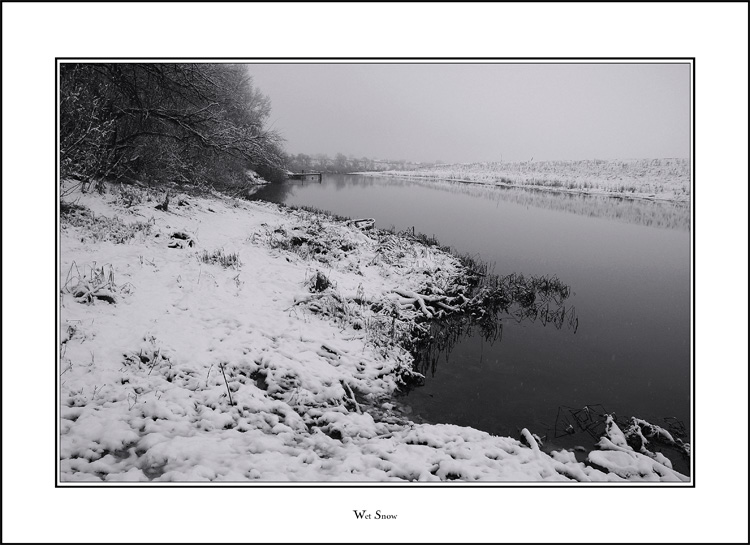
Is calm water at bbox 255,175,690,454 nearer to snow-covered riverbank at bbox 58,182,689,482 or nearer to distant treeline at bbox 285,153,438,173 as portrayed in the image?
snow-covered riverbank at bbox 58,182,689,482

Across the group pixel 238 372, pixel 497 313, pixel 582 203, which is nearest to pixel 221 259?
pixel 238 372

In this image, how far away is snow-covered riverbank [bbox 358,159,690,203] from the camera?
28.7 ft

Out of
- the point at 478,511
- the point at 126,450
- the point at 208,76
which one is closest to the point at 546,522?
the point at 478,511

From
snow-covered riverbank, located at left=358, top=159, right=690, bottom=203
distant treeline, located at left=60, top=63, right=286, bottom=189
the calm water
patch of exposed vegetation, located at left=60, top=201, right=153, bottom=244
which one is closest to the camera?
distant treeline, located at left=60, top=63, right=286, bottom=189

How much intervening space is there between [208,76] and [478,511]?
7.62m

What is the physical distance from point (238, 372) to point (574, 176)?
38.1ft

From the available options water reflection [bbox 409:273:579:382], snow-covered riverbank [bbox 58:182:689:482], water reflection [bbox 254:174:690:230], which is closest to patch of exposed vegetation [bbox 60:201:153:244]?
snow-covered riverbank [bbox 58:182:689:482]

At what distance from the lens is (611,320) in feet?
26.1

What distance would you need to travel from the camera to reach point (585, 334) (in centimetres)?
758

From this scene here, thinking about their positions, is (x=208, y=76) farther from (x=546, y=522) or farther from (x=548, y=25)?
(x=546, y=522)

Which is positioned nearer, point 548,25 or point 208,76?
point 548,25

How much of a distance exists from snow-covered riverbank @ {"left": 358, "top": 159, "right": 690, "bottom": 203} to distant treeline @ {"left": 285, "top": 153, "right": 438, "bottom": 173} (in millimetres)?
789

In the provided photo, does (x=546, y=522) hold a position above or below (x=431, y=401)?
below

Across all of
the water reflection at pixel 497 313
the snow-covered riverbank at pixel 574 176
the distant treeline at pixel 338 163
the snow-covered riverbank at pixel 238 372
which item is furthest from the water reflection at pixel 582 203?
the snow-covered riverbank at pixel 238 372
